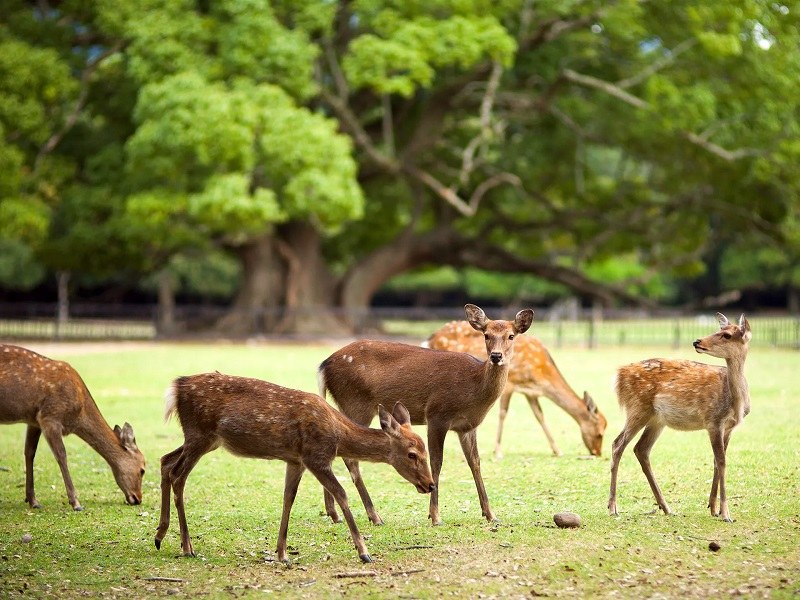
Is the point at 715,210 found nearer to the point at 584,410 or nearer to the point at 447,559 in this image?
the point at 584,410

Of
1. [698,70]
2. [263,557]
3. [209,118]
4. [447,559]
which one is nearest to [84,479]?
[263,557]

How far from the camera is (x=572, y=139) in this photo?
33.2 metres

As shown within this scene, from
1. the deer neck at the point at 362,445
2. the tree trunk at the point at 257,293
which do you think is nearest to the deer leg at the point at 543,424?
the deer neck at the point at 362,445

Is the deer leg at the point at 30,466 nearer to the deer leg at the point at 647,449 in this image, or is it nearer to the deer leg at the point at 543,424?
the deer leg at the point at 647,449

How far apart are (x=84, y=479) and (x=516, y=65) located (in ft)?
75.4

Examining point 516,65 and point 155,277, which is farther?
point 155,277

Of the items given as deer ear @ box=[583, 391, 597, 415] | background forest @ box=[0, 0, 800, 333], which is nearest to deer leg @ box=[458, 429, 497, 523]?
deer ear @ box=[583, 391, 597, 415]

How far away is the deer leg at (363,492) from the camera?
762 centimetres

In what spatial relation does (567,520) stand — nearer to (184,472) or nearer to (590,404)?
(184,472)

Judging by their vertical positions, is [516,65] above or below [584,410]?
above

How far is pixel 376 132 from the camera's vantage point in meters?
32.8

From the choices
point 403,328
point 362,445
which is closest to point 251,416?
point 362,445

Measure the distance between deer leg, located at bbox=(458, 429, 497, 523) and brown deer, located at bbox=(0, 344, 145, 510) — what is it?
8.70 feet

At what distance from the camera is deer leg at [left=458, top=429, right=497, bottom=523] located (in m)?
8.11
